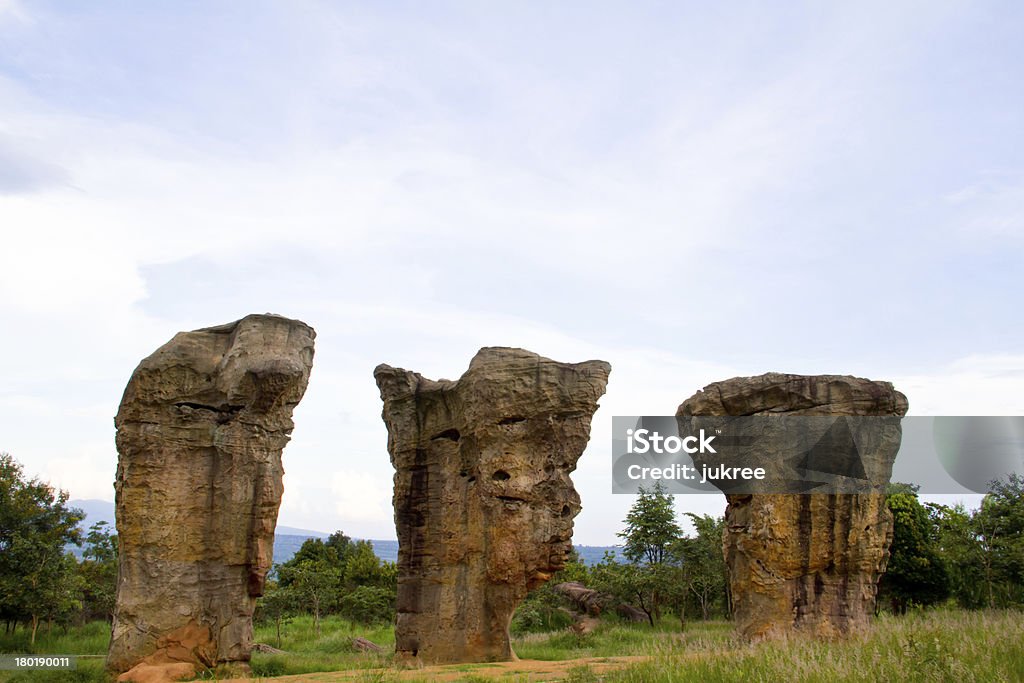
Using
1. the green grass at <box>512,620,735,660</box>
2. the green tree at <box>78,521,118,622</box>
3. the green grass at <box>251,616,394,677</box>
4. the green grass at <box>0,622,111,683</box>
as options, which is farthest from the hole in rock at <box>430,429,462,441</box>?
the green tree at <box>78,521,118,622</box>

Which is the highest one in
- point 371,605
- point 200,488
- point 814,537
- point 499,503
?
point 200,488

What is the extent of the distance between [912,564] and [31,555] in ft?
81.7

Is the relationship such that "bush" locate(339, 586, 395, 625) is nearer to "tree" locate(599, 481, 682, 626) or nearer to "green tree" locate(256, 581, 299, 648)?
"green tree" locate(256, 581, 299, 648)

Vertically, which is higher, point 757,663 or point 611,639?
point 757,663

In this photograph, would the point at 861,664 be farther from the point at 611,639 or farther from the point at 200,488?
the point at 611,639

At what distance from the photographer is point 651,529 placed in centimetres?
2986

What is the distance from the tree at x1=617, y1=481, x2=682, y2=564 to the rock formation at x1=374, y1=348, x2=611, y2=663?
1358cm

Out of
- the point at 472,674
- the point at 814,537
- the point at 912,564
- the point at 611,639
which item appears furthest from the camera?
the point at 912,564

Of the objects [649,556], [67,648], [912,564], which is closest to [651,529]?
[649,556]

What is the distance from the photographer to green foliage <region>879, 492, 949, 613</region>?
27.4m

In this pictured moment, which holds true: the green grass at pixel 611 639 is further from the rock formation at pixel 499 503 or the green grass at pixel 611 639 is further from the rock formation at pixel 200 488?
the rock formation at pixel 200 488

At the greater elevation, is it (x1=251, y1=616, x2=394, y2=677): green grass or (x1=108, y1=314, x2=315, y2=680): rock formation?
(x1=108, y1=314, x2=315, y2=680): rock formation

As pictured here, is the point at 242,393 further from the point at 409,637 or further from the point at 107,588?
the point at 107,588

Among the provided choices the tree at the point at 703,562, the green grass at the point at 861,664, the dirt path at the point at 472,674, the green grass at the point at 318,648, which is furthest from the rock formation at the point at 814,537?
the tree at the point at 703,562
